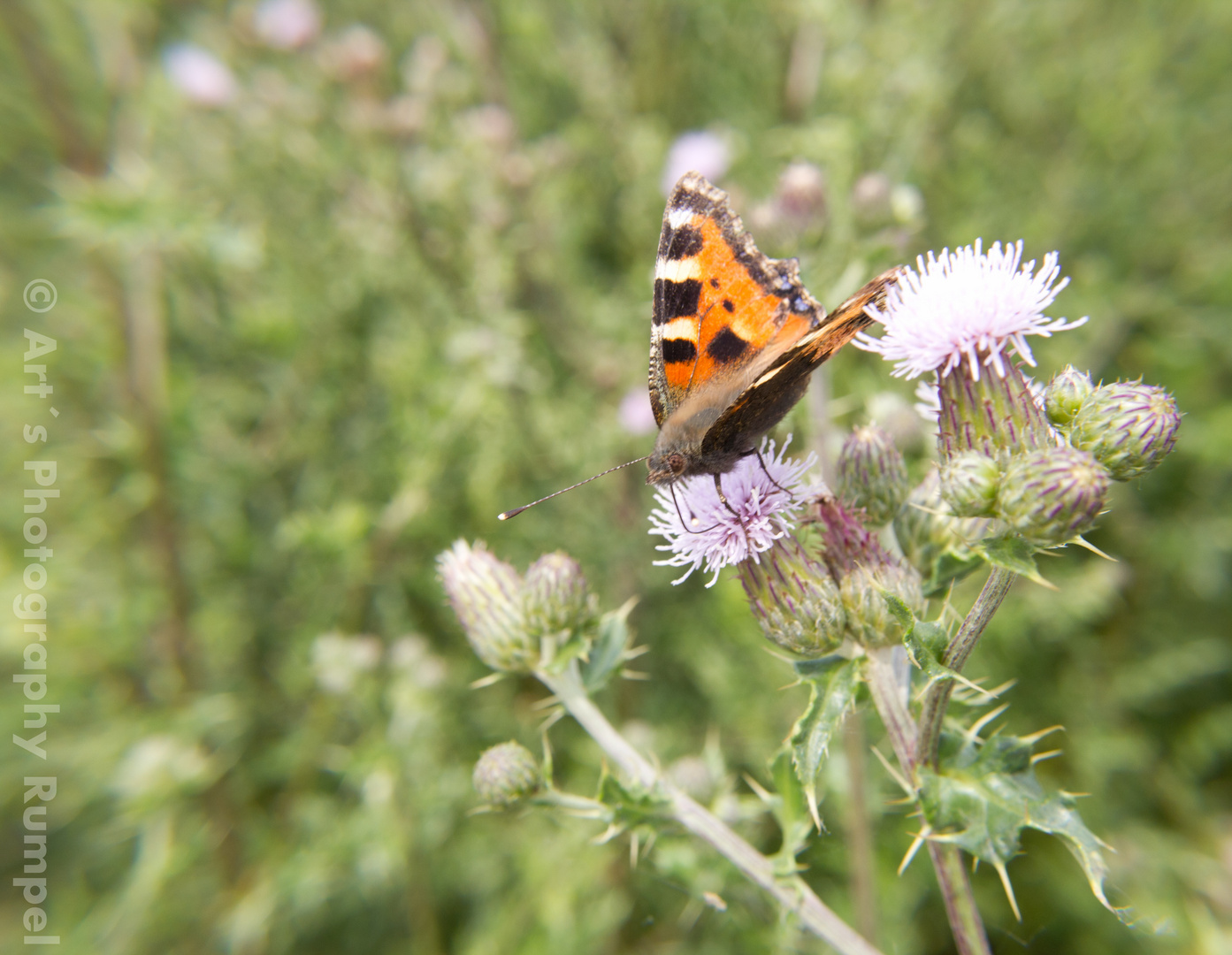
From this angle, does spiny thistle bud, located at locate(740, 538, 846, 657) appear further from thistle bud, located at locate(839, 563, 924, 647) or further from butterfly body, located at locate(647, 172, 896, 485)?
butterfly body, located at locate(647, 172, 896, 485)

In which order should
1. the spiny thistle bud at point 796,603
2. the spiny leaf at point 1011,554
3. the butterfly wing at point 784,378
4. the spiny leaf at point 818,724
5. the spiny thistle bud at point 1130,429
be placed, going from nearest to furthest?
the spiny leaf at point 1011,554 → the spiny thistle bud at point 1130,429 → the spiny leaf at point 818,724 → the butterfly wing at point 784,378 → the spiny thistle bud at point 796,603

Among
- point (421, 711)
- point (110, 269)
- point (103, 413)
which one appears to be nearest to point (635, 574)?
point (421, 711)

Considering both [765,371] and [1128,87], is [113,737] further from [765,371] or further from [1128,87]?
[1128,87]

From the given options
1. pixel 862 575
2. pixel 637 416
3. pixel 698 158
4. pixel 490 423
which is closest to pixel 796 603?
pixel 862 575

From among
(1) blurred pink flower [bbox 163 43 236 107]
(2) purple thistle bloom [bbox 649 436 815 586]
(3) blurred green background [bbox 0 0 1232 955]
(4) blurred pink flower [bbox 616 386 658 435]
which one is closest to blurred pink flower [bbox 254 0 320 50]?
(3) blurred green background [bbox 0 0 1232 955]

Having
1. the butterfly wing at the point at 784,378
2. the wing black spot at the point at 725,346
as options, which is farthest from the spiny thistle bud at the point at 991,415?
the wing black spot at the point at 725,346

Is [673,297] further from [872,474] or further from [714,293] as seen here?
[872,474]

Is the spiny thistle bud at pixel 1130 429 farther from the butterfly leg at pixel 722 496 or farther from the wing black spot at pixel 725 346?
the wing black spot at pixel 725 346
